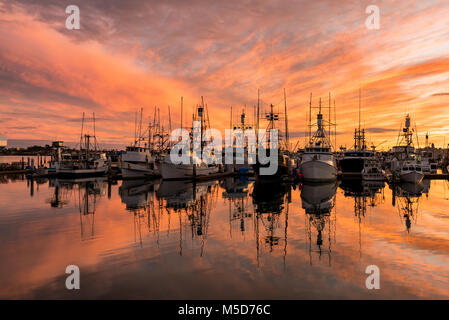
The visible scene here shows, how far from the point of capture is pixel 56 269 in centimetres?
1072

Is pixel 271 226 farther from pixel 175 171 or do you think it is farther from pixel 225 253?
pixel 175 171

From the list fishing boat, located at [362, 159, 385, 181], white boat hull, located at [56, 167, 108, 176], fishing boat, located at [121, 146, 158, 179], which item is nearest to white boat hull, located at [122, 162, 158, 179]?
fishing boat, located at [121, 146, 158, 179]

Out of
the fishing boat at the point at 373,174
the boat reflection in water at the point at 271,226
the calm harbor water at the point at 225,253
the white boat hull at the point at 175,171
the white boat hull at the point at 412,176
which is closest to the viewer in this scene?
the calm harbor water at the point at 225,253

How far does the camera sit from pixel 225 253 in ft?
42.4

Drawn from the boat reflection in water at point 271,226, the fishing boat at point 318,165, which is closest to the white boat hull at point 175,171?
the fishing boat at point 318,165

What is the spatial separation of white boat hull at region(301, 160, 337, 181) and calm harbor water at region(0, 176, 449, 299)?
25.3m

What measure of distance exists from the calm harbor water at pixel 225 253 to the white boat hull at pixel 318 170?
25.3 meters

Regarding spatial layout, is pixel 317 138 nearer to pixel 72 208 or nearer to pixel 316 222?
pixel 316 222

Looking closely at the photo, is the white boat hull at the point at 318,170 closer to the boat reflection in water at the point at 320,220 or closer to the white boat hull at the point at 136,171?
the boat reflection in water at the point at 320,220

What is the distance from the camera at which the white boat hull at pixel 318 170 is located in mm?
49234

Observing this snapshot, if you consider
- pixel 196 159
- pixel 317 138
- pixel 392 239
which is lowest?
pixel 392 239

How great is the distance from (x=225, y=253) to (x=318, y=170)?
132 feet
